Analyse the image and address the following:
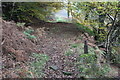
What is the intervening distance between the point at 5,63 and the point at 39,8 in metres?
5.90

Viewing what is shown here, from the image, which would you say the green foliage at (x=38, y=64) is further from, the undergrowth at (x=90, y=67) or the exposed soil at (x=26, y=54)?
the undergrowth at (x=90, y=67)

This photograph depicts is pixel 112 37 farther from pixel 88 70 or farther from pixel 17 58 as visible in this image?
pixel 17 58

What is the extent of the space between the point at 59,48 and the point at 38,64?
2.51 metres

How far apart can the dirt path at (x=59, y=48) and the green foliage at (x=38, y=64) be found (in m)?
0.20

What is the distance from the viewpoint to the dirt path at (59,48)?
534cm

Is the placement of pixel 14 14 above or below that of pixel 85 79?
above

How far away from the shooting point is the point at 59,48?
763 cm

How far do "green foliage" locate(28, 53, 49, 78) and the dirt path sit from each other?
0.64ft

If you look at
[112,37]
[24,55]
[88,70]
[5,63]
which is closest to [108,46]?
[112,37]

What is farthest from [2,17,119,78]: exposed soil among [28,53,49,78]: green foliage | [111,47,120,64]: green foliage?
[111,47,120,64]: green foliage

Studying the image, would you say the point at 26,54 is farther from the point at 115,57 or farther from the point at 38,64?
the point at 115,57

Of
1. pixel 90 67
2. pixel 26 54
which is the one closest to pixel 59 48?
pixel 26 54

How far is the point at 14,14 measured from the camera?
9.23 metres

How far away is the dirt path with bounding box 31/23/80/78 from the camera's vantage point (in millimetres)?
5340
